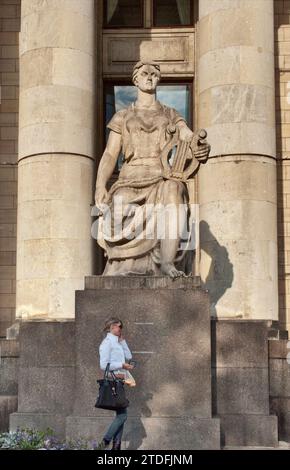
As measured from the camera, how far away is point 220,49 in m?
18.6

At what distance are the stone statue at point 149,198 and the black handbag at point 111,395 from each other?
2547mm

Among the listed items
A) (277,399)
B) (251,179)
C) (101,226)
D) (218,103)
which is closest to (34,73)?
(218,103)

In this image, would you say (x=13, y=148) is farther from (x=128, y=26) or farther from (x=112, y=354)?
(x=112, y=354)

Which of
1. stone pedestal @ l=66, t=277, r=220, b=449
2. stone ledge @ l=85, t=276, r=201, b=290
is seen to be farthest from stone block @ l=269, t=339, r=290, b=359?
stone ledge @ l=85, t=276, r=201, b=290

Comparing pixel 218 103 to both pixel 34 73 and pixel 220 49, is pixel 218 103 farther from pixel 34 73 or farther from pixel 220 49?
pixel 34 73

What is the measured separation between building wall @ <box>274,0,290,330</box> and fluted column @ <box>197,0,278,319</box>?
Result: 6.33ft

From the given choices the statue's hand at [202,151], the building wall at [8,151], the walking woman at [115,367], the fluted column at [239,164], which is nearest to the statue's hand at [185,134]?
the statue's hand at [202,151]

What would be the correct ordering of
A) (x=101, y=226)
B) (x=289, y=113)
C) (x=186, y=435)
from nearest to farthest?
1. (x=186, y=435)
2. (x=101, y=226)
3. (x=289, y=113)

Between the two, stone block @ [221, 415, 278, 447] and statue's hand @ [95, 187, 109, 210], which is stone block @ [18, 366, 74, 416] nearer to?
stone block @ [221, 415, 278, 447]

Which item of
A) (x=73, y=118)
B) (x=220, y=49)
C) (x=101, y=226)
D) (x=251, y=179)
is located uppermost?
(x=220, y=49)

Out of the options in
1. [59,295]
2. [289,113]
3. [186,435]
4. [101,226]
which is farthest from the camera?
[289,113]

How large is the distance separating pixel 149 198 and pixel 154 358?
8.15ft

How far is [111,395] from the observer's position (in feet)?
34.5

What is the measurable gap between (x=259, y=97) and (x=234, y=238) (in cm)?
309
